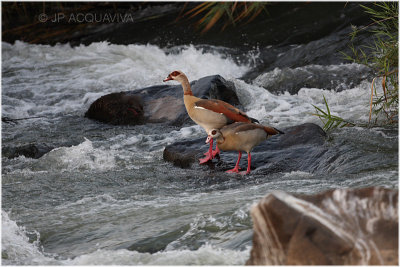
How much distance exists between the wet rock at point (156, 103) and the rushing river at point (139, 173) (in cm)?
20

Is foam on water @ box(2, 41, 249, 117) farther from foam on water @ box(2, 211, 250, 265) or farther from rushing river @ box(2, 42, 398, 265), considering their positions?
foam on water @ box(2, 211, 250, 265)

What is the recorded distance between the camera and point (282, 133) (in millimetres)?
6203

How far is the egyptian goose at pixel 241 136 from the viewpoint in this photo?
5.75 meters

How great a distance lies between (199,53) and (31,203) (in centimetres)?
648

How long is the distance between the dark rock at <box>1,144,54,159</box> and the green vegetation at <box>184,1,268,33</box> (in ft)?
19.0

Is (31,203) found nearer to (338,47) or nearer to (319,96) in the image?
(319,96)

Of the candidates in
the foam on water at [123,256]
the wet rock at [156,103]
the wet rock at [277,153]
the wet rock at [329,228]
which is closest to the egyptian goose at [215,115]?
the wet rock at [277,153]

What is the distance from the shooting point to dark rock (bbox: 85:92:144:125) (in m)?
8.34

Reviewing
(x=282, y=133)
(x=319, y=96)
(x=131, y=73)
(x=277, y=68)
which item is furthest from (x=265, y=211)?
(x=131, y=73)

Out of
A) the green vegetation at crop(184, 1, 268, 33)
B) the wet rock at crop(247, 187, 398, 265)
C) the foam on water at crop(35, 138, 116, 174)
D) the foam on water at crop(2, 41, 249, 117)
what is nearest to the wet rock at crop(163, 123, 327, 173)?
the foam on water at crop(35, 138, 116, 174)

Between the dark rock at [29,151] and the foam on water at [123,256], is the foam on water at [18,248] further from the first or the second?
the dark rock at [29,151]

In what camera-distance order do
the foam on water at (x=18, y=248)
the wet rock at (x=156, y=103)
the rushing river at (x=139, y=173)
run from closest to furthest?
1. the foam on water at (x=18, y=248)
2. the rushing river at (x=139, y=173)
3. the wet rock at (x=156, y=103)

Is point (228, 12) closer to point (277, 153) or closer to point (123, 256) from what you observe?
point (277, 153)

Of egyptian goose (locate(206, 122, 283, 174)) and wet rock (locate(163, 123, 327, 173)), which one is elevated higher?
egyptian goose (locate(206, 122, 283, 174))
